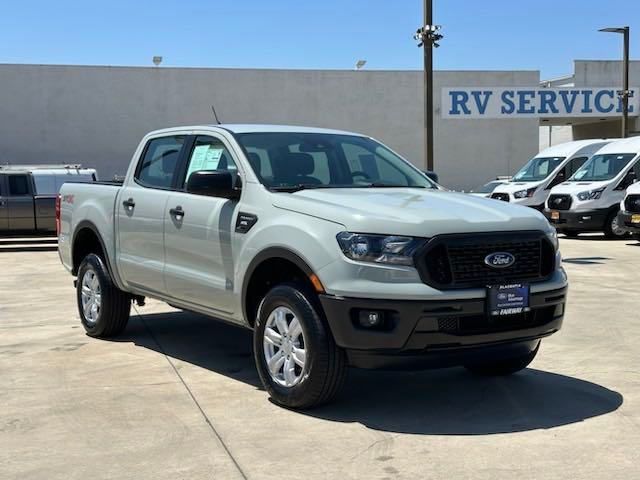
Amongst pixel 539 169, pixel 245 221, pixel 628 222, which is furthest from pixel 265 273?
pixel 539 169

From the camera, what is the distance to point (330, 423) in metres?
4.77

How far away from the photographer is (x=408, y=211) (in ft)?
15.5

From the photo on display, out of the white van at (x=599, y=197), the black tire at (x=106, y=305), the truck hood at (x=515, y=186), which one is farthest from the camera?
the truck hood at (x=515, y=186)

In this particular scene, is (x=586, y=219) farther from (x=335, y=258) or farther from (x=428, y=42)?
(x=335, y=258)

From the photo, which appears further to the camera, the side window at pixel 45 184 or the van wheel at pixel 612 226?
the van wheel at pixel 612 226

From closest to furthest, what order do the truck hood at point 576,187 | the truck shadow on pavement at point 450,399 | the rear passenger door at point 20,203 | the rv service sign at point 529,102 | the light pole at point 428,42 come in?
the truck shadow on pavement at point 450,399 < the light pole at point 428,42 < the rear passenger door at point 20,203 < the truck hood at point 576,187 < the rv service sign at point 529,102

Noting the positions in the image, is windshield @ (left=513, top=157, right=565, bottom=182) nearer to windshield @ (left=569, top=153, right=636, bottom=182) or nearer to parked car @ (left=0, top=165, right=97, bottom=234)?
windshield @ (left=569, top=153, right=636, bottom=182)

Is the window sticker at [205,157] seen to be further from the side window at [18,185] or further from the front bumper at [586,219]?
the front bumper at [586,219]

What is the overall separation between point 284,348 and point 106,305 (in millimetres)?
2801

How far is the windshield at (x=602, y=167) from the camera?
62.5ft

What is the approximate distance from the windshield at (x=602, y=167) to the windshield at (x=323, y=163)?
14.1m

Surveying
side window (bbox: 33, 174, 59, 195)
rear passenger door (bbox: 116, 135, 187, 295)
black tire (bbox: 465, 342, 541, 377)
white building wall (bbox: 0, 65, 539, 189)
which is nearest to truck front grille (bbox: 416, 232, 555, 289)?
black tire (bbox: 465, 342, 541, 377)

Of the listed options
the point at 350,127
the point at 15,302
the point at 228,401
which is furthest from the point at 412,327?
the point at 350,127

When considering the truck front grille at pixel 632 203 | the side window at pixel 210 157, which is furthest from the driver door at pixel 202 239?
the truck front grille at pixel 632 203
